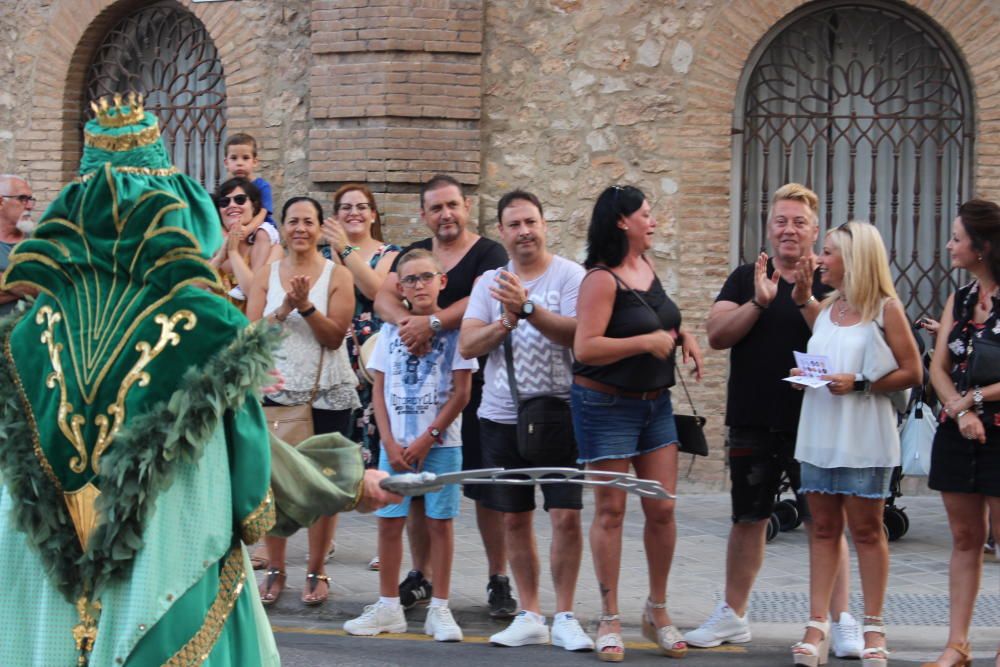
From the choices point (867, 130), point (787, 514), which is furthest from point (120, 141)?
point (867, 130)

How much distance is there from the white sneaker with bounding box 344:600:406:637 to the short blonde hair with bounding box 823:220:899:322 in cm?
263

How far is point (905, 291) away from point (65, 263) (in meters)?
8.82

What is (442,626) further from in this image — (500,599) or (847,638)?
(847,638)

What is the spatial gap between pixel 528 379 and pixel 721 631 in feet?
4.86

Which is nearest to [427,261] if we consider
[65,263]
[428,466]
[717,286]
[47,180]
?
[428,466]

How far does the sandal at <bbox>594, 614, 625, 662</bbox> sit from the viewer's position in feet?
21.5

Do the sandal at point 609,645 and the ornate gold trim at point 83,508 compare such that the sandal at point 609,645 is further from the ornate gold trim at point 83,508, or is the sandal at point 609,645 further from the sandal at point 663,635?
the ornate gold trim at point 83,508

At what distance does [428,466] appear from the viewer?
23.5 feet

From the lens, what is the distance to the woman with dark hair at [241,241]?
862 cm

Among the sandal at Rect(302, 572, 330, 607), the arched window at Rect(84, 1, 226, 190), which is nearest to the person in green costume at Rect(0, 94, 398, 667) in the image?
the sandal at Rect(302, 572, 330, 607)

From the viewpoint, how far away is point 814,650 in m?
6.37

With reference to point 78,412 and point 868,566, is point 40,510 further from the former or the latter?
point 868,566

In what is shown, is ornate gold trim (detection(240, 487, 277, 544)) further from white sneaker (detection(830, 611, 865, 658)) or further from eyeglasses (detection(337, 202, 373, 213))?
eyeglasses (detection(337, 202, 373, 213))

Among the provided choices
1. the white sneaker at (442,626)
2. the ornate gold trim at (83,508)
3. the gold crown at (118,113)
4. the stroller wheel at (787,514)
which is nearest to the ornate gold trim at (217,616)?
the ornate gold trim at (83,508)
